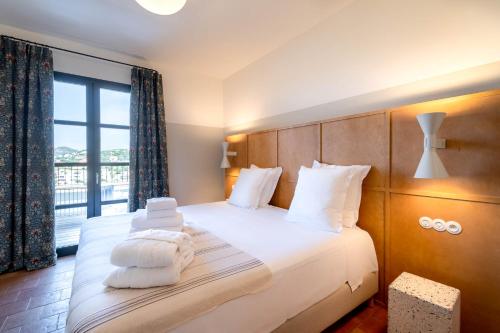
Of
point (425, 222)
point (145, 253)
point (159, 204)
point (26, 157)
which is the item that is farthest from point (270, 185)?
point (26, 157)

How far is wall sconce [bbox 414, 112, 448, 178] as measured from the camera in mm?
1327

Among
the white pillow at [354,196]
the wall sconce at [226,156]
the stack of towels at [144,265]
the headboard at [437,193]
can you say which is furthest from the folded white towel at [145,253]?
the wall sconce at [226,156]

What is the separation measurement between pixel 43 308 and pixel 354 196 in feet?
8.99

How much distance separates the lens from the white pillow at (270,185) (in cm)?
266

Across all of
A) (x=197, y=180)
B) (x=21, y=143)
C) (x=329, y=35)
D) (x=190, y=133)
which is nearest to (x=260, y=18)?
(x=329, y=35)

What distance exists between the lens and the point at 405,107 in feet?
5.42

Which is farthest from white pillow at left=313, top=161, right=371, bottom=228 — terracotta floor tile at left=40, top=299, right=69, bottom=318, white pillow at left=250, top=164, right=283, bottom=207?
terracotta floor tile at left=40, top=299, right=69, bottom=318

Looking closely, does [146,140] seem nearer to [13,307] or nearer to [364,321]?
[13,307]

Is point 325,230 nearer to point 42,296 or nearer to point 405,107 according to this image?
point 405,107

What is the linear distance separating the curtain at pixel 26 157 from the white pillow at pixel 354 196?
3207mm

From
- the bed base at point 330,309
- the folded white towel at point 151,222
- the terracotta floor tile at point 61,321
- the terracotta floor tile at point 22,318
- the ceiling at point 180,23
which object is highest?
the ceiling at point 180,23

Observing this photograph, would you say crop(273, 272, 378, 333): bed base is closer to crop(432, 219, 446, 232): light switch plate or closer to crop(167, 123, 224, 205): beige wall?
crop(432, 219, 446, 232): light switch plate

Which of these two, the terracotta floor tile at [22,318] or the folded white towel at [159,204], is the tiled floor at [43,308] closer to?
the terracotta floor tile at [22,318]

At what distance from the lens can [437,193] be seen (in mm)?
1510
